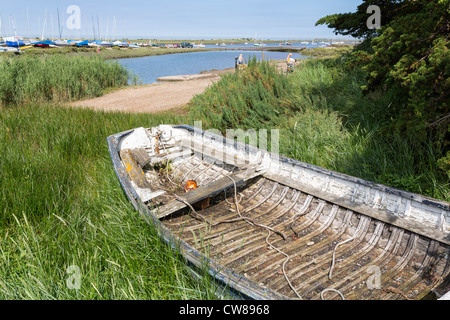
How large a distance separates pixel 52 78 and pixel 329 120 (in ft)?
34.0

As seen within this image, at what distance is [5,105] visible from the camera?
33.7 feet

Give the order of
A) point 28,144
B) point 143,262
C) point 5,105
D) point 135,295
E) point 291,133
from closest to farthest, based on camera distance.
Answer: point 135,295 < point 143,262 < point 28,144 < point 291,133 < point 5,105

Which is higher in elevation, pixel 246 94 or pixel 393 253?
pixel 246 94

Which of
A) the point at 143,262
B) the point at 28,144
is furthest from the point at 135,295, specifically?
the point at 28,144

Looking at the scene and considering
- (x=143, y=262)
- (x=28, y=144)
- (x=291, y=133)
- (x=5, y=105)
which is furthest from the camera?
(x=5, y=105)

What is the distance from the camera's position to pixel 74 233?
3.35 m

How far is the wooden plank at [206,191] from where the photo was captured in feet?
11.8

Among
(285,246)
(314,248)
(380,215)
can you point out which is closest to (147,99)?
(285,246)

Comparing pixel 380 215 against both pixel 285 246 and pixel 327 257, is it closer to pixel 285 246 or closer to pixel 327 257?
pixel 327 257

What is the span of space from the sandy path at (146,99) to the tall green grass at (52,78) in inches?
25.0

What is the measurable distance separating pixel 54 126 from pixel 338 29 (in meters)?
6.15

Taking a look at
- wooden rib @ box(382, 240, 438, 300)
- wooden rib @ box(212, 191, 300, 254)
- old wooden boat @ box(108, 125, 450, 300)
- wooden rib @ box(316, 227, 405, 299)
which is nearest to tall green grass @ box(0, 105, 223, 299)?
old wooden boat @ box(108, 125, 450, 300)

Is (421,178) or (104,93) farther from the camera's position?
(104,93)
